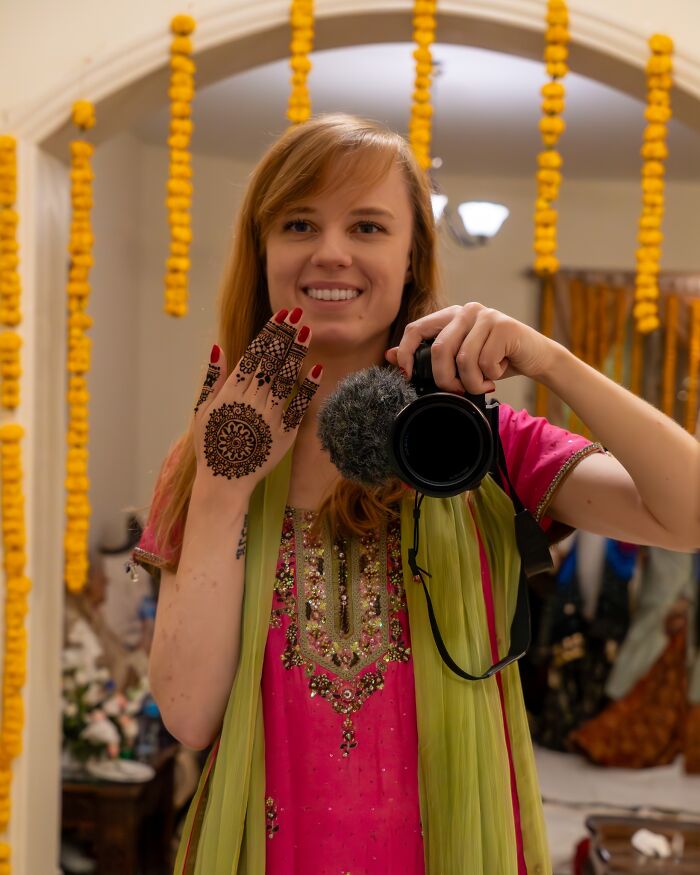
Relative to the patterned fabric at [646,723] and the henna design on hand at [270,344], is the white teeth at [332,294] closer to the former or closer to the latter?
the henna design on hand at [270,344]

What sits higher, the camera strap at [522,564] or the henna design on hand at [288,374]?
the henna design on hand at [288,374]

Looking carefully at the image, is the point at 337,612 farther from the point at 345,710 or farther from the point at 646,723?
the point at 646,723

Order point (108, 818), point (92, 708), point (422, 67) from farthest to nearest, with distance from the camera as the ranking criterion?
point (92, 708) < point (108, 818) < point (422, 67)

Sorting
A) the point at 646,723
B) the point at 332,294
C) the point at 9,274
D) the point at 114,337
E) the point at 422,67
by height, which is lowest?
the point at 646,723

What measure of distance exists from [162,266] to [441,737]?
13.5 ft

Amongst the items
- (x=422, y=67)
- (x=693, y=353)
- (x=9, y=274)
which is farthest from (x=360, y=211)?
(x=693, y=353)

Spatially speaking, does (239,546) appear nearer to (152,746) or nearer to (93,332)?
(152,746)

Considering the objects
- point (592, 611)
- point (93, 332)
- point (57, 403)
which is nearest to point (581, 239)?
point (592, 611)

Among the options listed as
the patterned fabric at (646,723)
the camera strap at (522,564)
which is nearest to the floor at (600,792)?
the patterned fabric at (646,723)

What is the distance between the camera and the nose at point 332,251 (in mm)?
937

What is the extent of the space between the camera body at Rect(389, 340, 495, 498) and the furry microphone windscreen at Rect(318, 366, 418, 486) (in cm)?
2

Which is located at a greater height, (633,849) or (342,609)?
(342,609)

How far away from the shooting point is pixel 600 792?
4.31 metres

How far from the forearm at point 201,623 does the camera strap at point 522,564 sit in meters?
0.18
